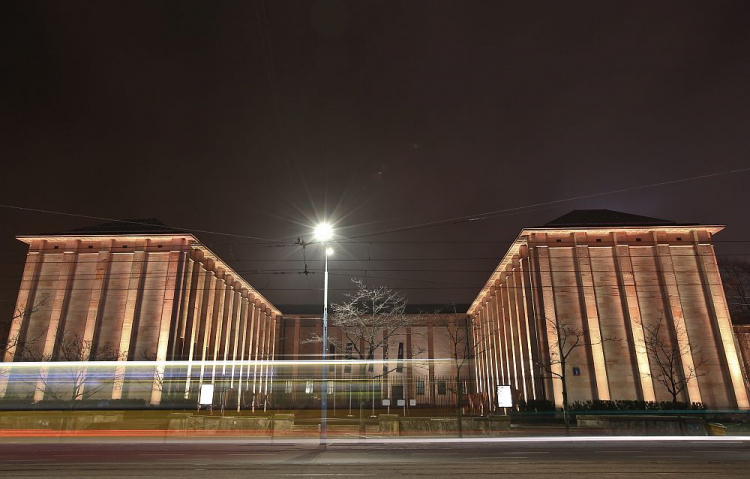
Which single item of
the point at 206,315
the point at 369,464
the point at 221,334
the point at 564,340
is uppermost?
the point at 206,315

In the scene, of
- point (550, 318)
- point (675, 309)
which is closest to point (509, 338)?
point (550, 318)

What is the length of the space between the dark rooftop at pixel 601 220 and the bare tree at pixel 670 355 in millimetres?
9505

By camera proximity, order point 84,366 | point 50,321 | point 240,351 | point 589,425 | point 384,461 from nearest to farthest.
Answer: point 384,461 < point 589,425 < point 84,366 < point 50,321 < point 240,351

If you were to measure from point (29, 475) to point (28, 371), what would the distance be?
81.6 feet

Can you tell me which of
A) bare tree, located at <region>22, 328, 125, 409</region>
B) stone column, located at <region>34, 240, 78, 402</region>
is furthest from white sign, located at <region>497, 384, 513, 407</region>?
stone column, located at <region>34, 240, 78, 402</region>

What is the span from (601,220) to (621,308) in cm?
949

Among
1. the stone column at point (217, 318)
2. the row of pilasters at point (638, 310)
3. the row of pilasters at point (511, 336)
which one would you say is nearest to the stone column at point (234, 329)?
the stone column at point (217, 318)

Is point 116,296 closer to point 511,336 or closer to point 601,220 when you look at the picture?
point 511,336

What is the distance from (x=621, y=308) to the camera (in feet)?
143

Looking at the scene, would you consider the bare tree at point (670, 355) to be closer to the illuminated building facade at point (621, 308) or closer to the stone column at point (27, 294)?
the illuminated building facade at point (621, 308)

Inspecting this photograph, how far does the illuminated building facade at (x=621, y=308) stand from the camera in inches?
1613

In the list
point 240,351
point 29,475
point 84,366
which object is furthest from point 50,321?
point 29,475

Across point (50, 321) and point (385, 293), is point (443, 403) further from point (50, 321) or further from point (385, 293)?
point (50, 321)

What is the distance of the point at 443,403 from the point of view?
6719cm
